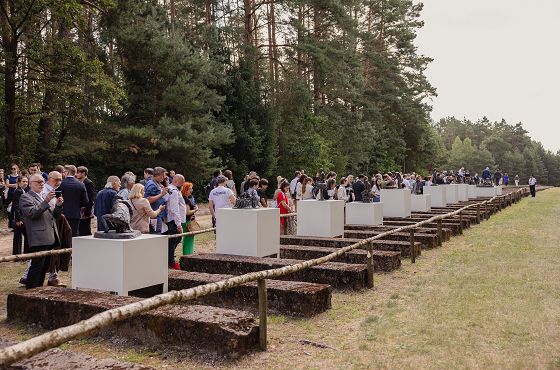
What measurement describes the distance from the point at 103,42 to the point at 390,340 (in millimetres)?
21024

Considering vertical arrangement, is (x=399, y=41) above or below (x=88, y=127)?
above

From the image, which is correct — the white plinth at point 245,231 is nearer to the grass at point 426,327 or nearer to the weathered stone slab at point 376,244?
the weathered stone slab at point 376,244

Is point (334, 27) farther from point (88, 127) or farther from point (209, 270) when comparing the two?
point (209, 270)

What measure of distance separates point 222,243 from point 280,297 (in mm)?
3090

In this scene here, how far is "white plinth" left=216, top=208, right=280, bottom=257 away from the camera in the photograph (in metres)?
9.02

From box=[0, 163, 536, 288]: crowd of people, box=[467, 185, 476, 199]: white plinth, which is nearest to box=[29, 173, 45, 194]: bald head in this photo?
box=[0, 163, 536, 288]: crowd of people

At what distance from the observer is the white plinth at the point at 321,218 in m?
11.7

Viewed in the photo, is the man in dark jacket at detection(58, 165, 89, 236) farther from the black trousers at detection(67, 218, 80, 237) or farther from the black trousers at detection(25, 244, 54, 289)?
the black trousers at detection(25, 244, 54, 289)

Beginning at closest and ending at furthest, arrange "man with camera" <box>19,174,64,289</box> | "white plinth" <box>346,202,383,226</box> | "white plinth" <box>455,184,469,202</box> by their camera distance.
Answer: "man with camera" <box>19,174,64,289</box>, "white plinth" <box>346,202,383,226</box>, "white plinth" <box>455,184,469,202</box>

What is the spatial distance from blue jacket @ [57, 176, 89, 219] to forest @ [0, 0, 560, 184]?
10.8 m

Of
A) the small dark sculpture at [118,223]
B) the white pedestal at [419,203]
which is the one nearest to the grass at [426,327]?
the small dark sculpture at [118,223]

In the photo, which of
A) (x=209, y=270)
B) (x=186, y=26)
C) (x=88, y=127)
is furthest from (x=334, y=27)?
(x=209, y=270)

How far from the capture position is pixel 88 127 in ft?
69.2

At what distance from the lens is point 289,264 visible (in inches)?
328
